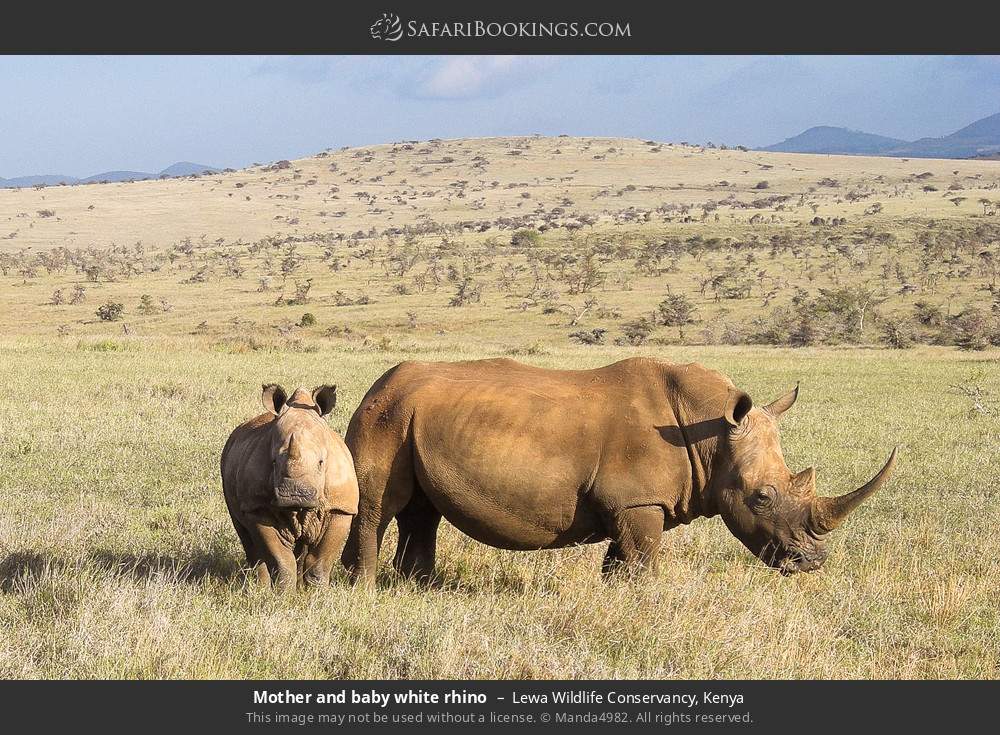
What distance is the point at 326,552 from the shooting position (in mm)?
6305

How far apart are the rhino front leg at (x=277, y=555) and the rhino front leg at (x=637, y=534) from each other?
1883 millimetres

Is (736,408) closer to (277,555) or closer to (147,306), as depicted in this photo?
(277,555)

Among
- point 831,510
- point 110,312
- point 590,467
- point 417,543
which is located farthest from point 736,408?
point 110,312

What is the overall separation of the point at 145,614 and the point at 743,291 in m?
36.6

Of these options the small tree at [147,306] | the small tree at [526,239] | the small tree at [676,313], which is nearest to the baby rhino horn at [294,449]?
the small tree at [676,313]

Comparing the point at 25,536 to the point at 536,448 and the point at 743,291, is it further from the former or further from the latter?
the point at 743,291

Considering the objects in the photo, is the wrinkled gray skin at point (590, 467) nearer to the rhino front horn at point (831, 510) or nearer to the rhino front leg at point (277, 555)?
the rhino front horn at point (831, 510)

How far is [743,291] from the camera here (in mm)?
40719

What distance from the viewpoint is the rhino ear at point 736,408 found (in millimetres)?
6488

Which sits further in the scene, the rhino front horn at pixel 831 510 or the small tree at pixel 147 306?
the small tree at pixel 147 306

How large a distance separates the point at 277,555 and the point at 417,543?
53.0 inches

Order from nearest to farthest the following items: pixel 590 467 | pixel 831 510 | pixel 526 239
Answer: pixel 831 510 < pixel 590 467 < pixel 526 239

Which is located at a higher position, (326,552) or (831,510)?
(831,510)

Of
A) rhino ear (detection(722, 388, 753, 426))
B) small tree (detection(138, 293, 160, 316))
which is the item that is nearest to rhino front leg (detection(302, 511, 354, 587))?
rhino ear (detection(722, 388, 753, 426))
